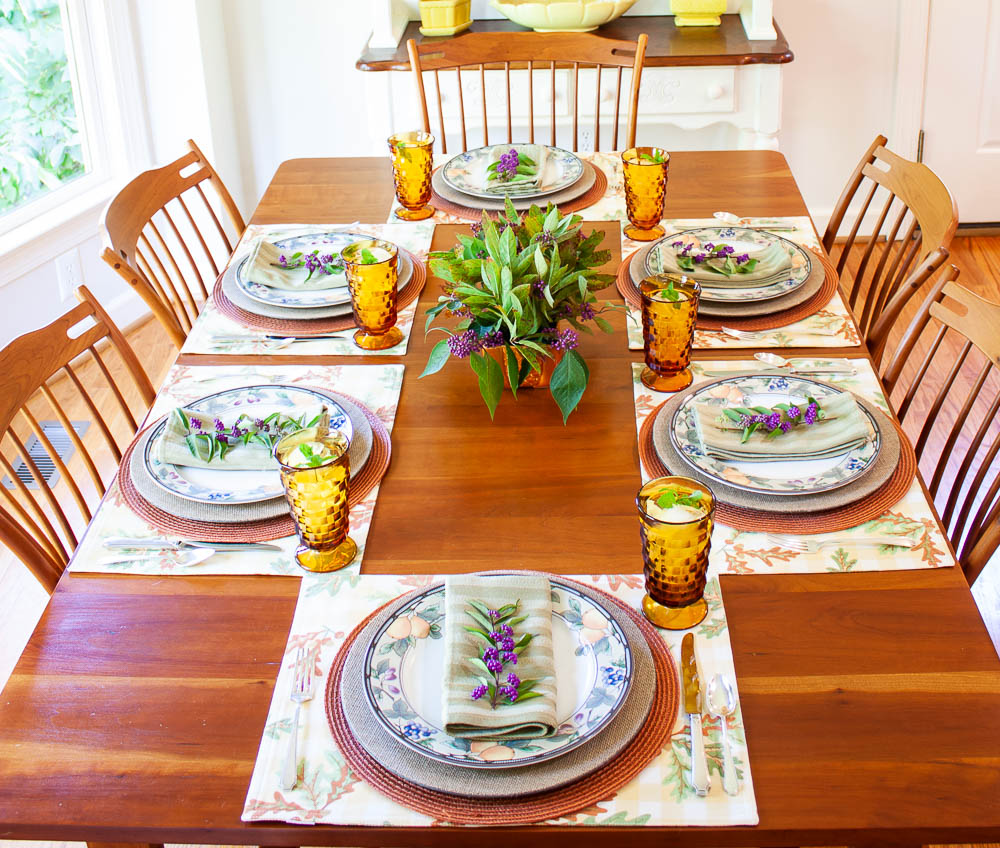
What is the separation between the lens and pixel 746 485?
119 centimetres

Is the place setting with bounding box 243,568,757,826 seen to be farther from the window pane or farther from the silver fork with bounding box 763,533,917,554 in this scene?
the window pane

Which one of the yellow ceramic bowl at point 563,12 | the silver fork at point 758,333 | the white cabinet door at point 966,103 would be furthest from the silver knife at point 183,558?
the white cabinet door at point 966,103

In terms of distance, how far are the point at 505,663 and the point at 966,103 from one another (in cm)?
300

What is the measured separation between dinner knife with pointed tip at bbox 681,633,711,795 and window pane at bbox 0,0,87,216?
2482 mm

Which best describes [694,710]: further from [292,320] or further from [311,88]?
[311,88]

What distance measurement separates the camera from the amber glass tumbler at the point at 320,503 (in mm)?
1104

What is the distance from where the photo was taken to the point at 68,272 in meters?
2.97

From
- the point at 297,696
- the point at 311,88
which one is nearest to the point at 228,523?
the point at 297,696

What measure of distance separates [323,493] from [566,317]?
424mm

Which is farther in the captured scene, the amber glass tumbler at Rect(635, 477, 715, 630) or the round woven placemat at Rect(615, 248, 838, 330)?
the round woven placemat at Rect(615, 248, 838, 330)

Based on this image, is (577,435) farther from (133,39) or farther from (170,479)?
(133,39)

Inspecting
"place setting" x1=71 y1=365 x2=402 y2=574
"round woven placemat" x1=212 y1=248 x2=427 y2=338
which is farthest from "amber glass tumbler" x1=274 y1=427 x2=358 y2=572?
"round woven placemat" x1=212 y1=248 x2=427 y2=338

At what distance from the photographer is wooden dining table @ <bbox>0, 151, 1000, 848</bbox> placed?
865 millimetres

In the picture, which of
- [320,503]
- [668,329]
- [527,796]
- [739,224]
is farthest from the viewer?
[739,224]
